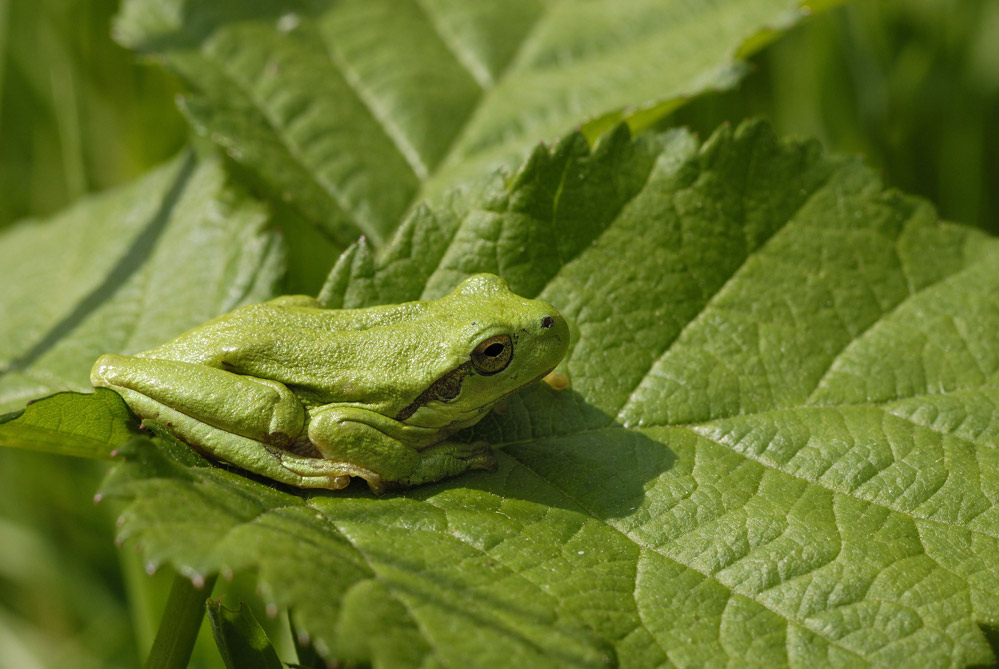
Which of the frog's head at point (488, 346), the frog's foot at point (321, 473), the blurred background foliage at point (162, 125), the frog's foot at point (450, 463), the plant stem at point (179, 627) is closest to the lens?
the plant stem at point (179, 627)

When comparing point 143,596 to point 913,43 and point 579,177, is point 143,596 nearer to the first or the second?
point 579,177

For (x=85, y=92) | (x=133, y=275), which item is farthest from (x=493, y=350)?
(x=85, y=92)

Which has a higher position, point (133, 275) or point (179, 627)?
point (133, 275)

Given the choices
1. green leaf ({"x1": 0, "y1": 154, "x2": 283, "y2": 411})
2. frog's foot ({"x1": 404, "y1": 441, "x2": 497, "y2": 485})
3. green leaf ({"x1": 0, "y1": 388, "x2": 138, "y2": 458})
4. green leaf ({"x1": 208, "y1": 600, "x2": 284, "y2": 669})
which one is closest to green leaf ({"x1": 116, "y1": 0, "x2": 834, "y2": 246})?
green leaf ({"x1": 0, "y1": 154, "x2": 283, "y2": 411})

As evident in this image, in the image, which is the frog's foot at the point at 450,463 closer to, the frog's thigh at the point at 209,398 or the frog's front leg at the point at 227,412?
the frog's front leg at the point at 227,412

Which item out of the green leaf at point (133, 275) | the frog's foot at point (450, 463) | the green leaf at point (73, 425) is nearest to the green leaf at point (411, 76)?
the green leaf at point (133, 275)

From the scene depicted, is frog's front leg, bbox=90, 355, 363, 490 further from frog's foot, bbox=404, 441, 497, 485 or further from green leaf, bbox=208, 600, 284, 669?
green leaf, bbox=208, 600, 284, 669

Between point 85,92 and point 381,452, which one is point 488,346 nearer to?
point 381,452
